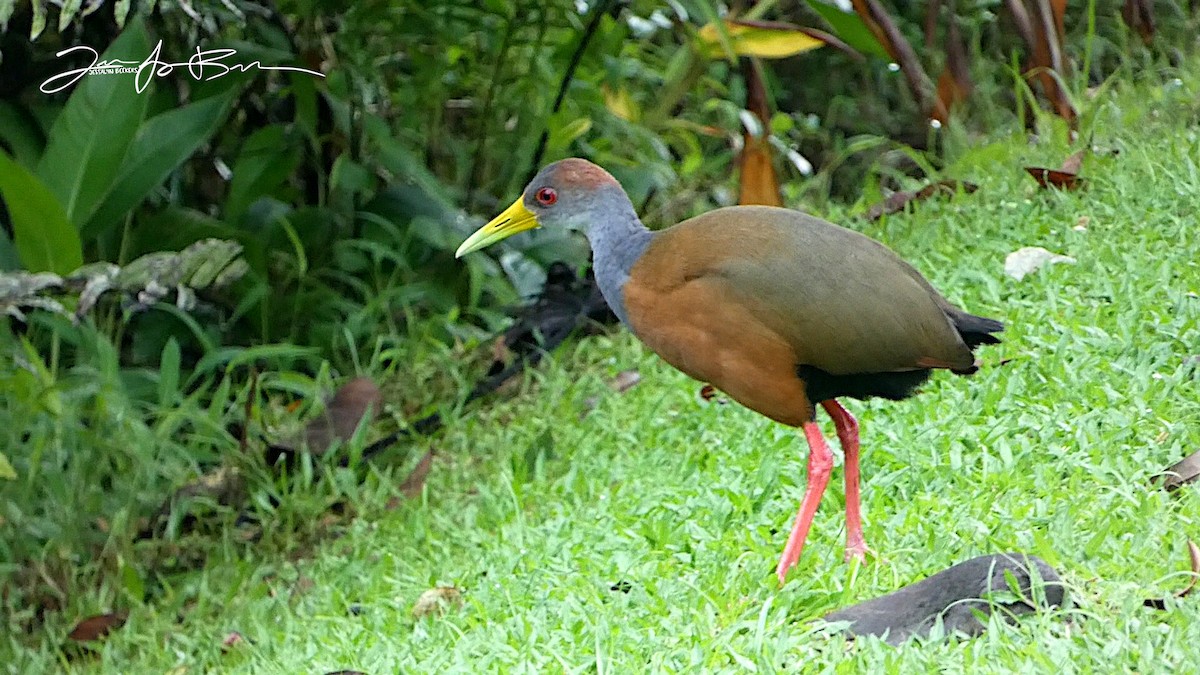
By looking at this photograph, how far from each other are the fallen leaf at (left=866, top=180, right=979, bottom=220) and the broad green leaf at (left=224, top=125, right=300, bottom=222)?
92.3 inches

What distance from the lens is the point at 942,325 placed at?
11.1 feet

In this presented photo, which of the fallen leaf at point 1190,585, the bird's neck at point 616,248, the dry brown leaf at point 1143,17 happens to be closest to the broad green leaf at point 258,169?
the bird's neck at point 616,248

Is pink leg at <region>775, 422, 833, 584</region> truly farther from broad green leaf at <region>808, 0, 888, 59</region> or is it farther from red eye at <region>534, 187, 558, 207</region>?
broad green leaf at <region>808, 0, 888, 59</region>

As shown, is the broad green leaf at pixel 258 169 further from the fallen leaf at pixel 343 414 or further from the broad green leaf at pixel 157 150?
the fallen leaf at pixel 343 414

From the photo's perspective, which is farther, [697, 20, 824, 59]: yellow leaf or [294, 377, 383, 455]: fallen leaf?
[697, 20, 824, 59]: yellow leaf

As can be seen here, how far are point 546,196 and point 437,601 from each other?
43.3 inches

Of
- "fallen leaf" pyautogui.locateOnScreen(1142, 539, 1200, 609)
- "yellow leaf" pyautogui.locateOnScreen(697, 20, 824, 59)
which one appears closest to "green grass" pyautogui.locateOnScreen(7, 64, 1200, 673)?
"fallen leaf" pyautogui.locateOnScreen(1142, 539, 1200, 609)

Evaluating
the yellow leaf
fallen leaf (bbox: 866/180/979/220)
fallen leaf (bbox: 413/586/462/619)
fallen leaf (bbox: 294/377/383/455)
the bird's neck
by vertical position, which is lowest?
fallen leaf (bbox: 294/377/383/455)

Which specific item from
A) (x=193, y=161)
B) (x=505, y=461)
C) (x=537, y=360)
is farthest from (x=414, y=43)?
(x=505, y=461)

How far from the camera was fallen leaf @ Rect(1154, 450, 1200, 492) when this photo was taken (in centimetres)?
→ 344

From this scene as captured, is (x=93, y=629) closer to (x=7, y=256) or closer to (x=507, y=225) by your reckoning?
(x=7, y=256)

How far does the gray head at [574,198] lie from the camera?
3.93m

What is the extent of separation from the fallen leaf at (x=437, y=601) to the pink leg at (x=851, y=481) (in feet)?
3.45

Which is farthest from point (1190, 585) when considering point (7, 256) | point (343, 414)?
point (7, 256)
